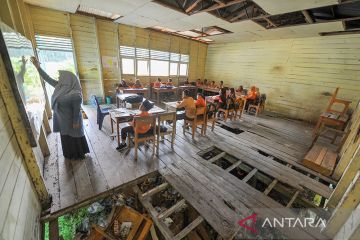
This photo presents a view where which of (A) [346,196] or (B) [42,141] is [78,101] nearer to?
(B) [42,141]

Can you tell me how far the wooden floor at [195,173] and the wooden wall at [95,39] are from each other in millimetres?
3009

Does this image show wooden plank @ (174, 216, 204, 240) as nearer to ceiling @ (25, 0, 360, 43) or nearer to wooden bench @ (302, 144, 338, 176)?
wooden bench @ (302, 144, 338, 176)

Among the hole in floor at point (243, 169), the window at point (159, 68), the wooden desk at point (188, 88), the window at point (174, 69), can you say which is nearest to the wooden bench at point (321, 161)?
the hole in floor at point (243, 169)

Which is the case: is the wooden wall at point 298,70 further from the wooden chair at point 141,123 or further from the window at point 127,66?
the wooden chair at point 141,123

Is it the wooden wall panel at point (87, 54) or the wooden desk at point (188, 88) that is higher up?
the wooden wall panel at point (87, 54)

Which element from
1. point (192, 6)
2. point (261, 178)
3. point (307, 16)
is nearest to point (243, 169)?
point (261, 178)

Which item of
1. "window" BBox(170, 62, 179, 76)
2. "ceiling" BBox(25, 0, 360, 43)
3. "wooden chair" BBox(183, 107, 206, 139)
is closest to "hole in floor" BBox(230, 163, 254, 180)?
"wooden chair" BBox(183, 107, 206, 139)

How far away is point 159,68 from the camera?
799cm

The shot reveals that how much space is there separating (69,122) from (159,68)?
6.12 metres

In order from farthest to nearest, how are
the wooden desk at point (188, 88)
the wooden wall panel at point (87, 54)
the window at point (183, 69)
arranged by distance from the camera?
1. the window at point (183, 69)
2. the wooden desk at point (188, 88)
3. the wooden wall panel at point (87, 54)

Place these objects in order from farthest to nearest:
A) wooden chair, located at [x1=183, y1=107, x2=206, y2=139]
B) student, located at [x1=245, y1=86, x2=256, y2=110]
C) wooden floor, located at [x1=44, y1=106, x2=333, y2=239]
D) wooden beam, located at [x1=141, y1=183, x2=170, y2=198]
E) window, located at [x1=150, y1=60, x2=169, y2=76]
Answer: window, located at [x1=150, y1=60, x2=169, y2=76] < student, located at [x1=245, y1=86, x2=256, y2=110] < wooden chair, located at [x1=183, y1=107, x2=206, y2=139] < wooden beam, located at [x1=141, y1=183, x2=170, y2=198] < wooden floor, located at [x1=44, y1=106, x2=333, y2=239]

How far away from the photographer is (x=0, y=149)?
1.18m

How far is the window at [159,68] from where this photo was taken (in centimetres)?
772

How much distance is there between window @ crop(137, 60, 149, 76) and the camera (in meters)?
7.24
